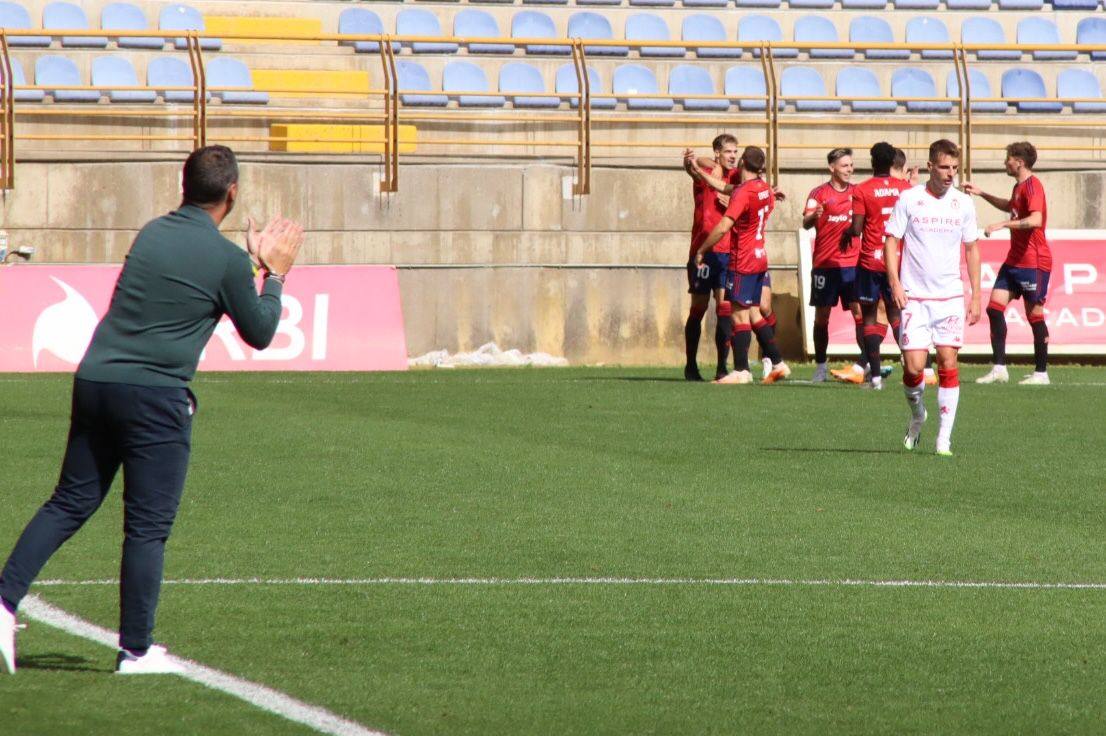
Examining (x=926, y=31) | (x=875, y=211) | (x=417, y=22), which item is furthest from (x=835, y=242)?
(x=926, y=31)

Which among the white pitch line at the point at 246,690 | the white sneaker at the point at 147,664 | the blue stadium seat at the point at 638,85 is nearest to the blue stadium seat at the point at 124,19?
the blue stadium seat at the point at 638,85

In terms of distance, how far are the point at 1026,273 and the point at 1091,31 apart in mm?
12264

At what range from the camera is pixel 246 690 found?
5.41 meters

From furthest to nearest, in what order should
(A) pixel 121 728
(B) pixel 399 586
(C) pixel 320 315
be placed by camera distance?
(C) pixel 320 315, (B) pixel 399 586, (A) pixel 121 728

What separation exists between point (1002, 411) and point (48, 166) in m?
11.9

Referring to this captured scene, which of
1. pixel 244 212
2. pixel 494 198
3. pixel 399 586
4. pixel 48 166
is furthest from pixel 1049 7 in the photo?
pixel 399 586

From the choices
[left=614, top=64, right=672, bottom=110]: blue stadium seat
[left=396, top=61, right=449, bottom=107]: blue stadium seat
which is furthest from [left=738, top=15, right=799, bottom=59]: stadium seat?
[left=396, top=61, right=449, bottom=107]: blue stadium seat

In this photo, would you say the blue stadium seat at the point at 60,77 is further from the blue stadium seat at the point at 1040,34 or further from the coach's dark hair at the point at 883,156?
the blue stadium seat at the point at 1040,34

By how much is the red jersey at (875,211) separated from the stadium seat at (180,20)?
11877 mm

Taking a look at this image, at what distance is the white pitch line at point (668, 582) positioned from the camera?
7.29 meters

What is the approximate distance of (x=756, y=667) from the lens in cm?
584

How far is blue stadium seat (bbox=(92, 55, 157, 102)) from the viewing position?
2431 centimetres

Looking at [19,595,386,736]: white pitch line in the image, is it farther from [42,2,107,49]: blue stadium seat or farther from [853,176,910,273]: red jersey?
[42,2,107,49]: blue stadium seat

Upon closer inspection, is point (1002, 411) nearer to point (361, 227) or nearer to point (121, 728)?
point (361, 227)
